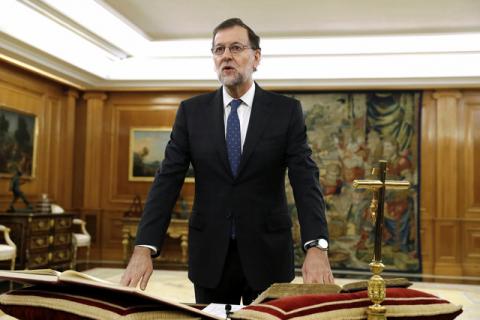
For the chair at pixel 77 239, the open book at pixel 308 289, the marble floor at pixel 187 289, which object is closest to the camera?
the open book at pixel 308 289

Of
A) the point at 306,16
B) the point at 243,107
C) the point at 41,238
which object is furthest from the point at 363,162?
the point at 243,107

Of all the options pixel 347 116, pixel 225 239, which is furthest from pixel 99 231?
pixel 225 239

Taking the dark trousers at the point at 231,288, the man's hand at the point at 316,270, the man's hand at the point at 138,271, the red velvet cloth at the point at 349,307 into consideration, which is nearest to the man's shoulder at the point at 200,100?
the dark trousers at the point at 231,288

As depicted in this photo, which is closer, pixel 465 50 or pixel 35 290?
pixel 35 290

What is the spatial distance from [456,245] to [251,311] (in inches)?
410

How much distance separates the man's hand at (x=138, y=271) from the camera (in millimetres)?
1729

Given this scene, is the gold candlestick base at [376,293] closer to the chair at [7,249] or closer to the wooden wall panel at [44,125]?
the chair at [7,249]

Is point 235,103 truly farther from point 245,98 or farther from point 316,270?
point 316,270

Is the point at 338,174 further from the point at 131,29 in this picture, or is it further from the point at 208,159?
the point at 208,159

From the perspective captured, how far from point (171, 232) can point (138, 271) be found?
905 centimetres

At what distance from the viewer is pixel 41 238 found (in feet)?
28.9

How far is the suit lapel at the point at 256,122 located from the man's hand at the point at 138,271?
509 millimetres

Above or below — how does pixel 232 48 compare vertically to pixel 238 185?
above

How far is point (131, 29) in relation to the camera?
9086 millimetres
